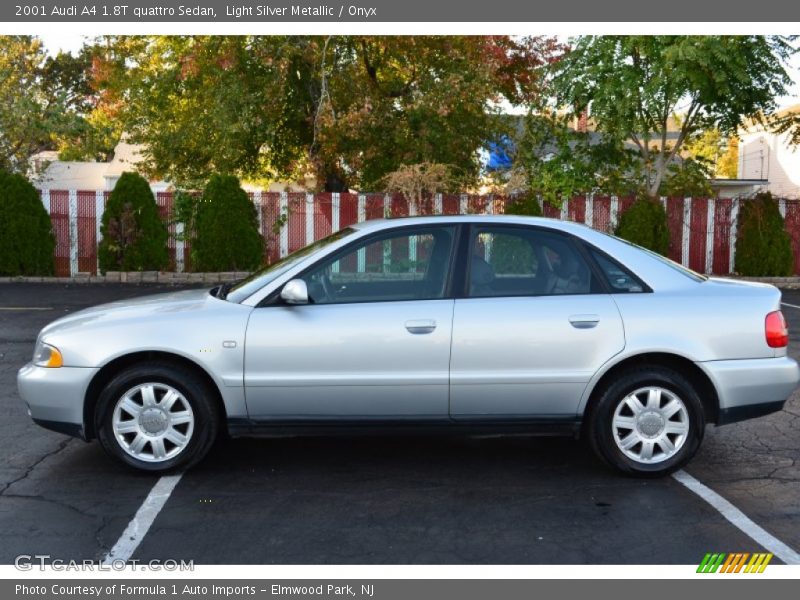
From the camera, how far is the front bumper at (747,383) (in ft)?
18.0

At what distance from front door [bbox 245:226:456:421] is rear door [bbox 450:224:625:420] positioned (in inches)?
4.7

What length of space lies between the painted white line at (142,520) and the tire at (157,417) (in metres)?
0.14

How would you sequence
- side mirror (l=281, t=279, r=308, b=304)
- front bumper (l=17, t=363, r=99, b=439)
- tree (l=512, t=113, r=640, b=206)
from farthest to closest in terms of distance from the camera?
tree (l=512, t=113, r=640, b=206)
front bumper (l=17, t=363, r=99, b=439)
side mirror (l=281, t=279, r=308, b=304)

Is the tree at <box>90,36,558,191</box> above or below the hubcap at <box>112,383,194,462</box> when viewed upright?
above

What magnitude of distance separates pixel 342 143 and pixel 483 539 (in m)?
19.2

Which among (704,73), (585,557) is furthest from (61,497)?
(704,73)

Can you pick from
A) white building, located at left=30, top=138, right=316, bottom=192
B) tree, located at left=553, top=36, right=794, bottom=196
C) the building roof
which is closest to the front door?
tree, located at left=553, top=36, right=794, bottom=196

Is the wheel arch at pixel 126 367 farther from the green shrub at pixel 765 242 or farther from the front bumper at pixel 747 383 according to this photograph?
the green shrub at pixel 765 242

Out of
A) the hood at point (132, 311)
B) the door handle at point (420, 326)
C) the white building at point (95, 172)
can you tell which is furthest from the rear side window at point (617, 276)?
the white building at point (95, 172)

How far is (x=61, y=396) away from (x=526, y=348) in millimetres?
2772

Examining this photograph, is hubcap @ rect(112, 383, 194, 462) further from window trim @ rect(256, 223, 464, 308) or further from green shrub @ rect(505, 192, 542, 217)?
green shrub @ rect(505, 192, 542, 217)

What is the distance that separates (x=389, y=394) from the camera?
5410 millimetres

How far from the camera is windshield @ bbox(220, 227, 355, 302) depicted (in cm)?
568

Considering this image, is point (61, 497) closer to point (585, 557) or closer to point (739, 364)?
point (585, 557)
